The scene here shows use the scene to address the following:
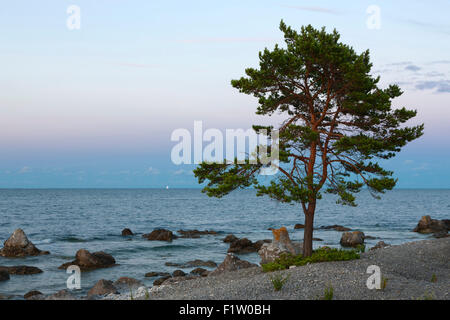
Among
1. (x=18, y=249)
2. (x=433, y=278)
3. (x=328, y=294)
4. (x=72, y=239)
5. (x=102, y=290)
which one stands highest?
(x=328, y=294)

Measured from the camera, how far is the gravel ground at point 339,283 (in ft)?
45.5

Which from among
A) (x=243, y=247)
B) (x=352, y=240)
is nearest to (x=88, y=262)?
(x=243, y=247)

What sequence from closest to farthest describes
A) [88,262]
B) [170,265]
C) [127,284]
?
[127,284] → [88,262] → [170,265]

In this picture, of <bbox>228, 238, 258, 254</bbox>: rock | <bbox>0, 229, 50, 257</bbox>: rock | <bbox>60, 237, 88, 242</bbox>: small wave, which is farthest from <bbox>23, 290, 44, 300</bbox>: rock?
<bbox>60, 237, 88, 242</bbox>: small wave

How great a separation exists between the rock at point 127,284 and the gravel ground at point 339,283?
127 inches

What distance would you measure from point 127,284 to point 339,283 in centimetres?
1372

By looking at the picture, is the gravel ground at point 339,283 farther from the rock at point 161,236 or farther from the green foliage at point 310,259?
the rock at point 161,236

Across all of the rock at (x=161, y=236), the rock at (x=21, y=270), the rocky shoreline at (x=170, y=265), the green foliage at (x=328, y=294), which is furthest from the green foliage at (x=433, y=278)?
the rock at (x=161, y=236)

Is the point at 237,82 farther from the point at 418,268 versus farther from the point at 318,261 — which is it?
the point at 418,268

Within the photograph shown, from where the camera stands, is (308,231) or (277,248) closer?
(308,231)

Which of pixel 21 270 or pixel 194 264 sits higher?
pixel 21 270

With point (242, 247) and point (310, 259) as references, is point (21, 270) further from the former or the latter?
point (310, 259)

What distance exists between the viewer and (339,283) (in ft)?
48.9
